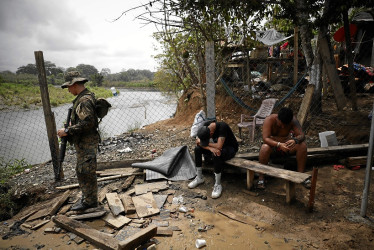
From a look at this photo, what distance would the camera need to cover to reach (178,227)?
8.56 feet

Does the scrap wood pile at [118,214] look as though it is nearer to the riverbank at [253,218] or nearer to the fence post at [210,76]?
the riverbank at [253,218]

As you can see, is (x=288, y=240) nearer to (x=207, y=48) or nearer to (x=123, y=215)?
(x=123, y=215)

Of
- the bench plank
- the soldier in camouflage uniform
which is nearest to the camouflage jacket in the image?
the soldier in camouflage uniform

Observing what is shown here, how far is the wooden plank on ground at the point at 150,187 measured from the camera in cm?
339

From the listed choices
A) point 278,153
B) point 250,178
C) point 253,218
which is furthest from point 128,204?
point 278,153

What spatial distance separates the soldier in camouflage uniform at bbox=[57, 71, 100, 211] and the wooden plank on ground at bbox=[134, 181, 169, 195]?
0.68 m

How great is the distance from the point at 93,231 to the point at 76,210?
624 mm

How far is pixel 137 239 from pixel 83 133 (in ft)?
4.83

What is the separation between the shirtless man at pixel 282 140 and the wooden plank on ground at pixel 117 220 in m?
1.93

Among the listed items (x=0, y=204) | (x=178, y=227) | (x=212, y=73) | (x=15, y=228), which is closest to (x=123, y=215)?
(x=178, y=227)

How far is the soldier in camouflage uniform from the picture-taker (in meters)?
2.74

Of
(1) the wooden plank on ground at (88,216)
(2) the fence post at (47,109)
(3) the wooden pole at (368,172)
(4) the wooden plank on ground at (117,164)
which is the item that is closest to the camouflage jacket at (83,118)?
(1) the wooden plank on ground at (88,216)

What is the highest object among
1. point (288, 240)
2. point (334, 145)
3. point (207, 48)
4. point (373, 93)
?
point (207, 48)

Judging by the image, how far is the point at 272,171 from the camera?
2.97m
